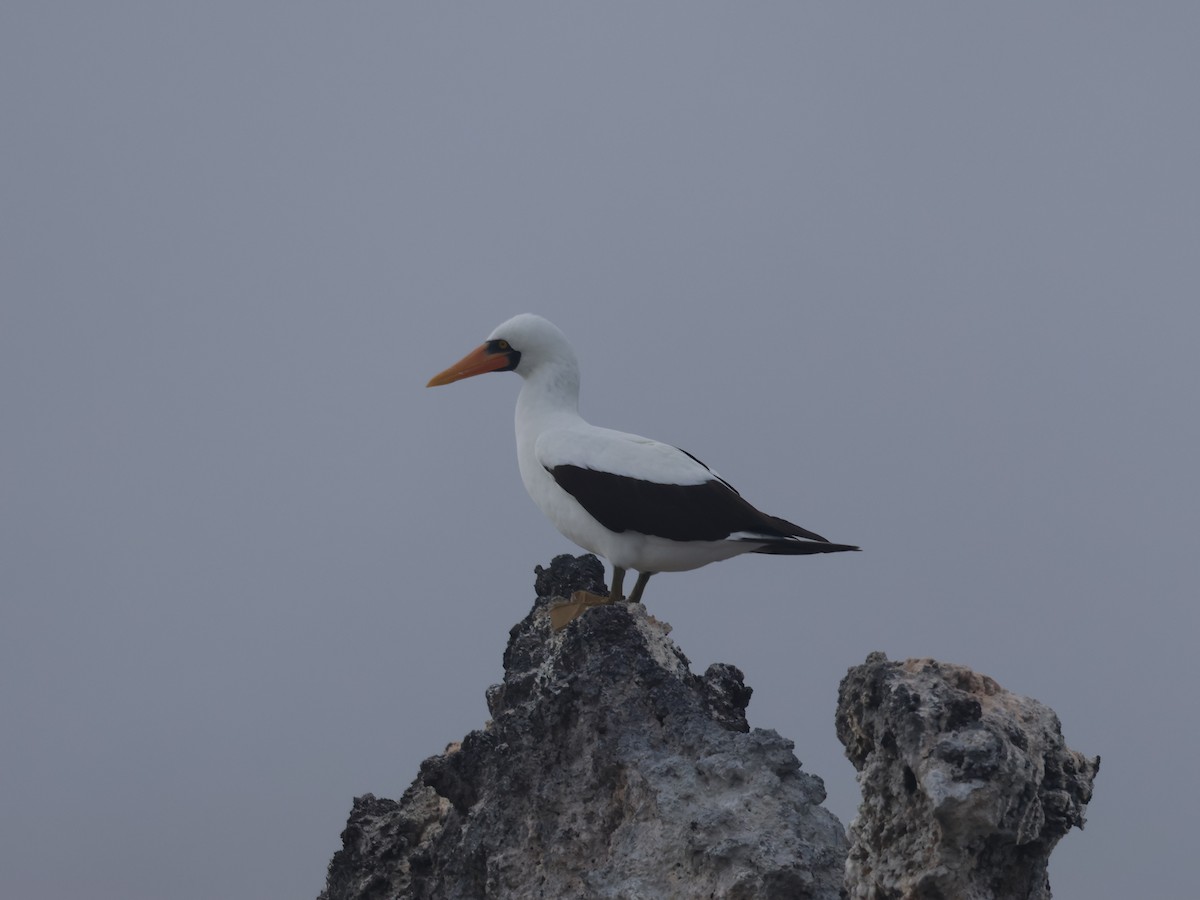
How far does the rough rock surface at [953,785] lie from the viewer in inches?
258

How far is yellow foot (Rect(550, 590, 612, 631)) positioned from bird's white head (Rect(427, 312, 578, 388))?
2156 millimetres

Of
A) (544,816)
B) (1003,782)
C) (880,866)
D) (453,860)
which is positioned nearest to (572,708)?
(544,816)

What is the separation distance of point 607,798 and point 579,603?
6.01 ft

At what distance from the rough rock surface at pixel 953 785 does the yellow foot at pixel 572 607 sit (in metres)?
3.22

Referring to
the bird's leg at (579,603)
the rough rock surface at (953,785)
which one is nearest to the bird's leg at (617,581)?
the bird's leg at (579,603)

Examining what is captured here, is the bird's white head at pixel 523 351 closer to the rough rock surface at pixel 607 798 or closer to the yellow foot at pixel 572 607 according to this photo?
the yellow foot at pixel 572 607

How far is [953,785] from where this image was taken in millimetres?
6508

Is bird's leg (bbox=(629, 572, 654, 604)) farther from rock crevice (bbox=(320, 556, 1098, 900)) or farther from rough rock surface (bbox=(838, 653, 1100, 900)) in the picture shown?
rough rock surface (bbox=(838, 653, 1100, 900))

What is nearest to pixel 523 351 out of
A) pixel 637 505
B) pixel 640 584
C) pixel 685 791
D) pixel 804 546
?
pixel 637 505

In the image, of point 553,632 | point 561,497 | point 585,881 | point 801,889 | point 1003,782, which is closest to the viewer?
point 1003,782

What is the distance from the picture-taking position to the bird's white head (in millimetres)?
11695

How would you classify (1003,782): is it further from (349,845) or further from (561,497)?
(349,845)

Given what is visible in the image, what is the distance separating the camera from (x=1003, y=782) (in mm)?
6531

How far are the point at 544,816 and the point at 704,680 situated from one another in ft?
5.31
